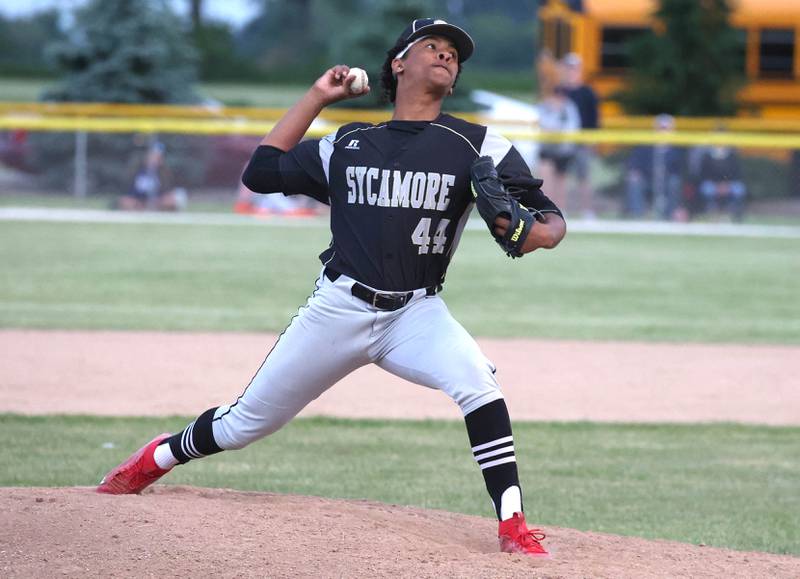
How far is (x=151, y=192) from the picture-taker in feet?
67.0

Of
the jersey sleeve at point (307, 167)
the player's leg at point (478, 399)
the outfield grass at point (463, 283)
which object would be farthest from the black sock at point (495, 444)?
the outfield grass at point (463, 283)

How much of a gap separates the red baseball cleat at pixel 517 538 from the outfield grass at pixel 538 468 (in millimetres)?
1144

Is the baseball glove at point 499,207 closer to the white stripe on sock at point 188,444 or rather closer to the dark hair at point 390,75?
the dark hair at point 390,75

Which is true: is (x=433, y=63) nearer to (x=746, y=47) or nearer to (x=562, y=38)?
(x=746, y=47)

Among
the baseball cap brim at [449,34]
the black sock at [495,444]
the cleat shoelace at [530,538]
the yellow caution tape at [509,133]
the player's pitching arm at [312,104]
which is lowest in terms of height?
the cleat shoelace at [530,538]

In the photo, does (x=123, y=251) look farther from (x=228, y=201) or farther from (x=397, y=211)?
(x=397, y=211)

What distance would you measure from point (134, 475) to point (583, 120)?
1595 cm

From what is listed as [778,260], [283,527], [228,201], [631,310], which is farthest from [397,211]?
[228,201]

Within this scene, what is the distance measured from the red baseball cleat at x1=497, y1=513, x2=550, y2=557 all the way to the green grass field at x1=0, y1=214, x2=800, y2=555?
1142 millimetres

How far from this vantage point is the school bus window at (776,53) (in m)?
26.1

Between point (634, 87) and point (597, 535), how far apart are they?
69.4 feet

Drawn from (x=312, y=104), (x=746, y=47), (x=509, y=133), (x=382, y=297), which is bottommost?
(x=382, y=297)

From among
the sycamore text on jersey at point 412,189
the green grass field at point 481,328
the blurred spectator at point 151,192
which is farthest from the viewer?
the blurred spectator at point 151,192

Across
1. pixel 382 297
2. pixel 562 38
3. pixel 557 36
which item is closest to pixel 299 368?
pixel 382 297
